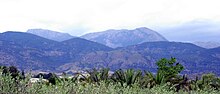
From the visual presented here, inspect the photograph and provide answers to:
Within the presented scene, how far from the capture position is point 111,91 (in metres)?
10.9

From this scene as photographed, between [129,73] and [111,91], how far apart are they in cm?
1959

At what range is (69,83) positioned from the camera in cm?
967

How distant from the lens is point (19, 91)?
786 cm

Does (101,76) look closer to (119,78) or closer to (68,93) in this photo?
(119,78)

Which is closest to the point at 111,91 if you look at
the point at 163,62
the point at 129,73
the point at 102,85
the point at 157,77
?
the point at 102,85

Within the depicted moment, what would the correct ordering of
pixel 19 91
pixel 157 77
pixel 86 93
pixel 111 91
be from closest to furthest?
1. pixel 19 91
2. pixel 86 93
3. pixel 111 91
4. pixel 157 77

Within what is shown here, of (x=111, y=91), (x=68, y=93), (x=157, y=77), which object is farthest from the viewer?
(x=157, y=77)

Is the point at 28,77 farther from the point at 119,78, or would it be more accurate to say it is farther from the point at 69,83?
the point at 119,78

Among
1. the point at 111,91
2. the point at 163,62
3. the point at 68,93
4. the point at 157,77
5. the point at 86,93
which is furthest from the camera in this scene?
the point at 163,62

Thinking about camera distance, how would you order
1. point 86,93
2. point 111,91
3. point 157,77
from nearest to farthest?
point 86,93 < point 111,91 < point 157,77

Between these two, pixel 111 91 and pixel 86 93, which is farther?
pixel 111 91

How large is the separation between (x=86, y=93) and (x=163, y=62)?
1304 inches

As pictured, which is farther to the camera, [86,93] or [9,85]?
[86,93]

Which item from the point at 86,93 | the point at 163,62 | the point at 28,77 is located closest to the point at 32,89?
the point at 28,77
